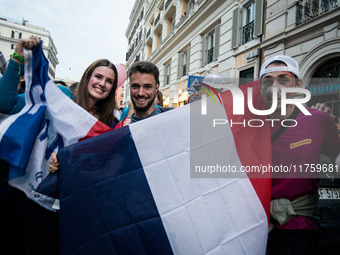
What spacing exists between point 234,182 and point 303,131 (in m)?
0.63

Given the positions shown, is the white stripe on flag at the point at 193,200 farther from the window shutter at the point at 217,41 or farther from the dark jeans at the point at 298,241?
the window shutter at the point at 217,41

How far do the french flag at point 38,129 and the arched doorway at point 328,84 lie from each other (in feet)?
21.8

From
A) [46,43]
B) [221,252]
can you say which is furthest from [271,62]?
[46,43]

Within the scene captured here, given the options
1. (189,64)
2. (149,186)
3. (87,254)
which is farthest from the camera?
(189,64)

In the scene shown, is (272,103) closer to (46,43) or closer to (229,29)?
(229,29)

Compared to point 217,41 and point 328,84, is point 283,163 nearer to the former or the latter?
point 328,84

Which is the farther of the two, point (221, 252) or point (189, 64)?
point (189, 64)

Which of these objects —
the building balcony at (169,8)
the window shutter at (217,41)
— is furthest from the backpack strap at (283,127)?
the building balcony at (169,8)

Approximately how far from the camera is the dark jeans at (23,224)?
1.58 m

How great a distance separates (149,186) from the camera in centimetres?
149

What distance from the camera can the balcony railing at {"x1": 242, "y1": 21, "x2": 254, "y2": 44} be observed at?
8.73m

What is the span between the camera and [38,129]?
64.5 inches

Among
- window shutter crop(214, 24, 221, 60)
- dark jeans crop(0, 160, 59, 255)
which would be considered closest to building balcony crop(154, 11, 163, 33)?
window shutter crop(214, 24, 221, 60)

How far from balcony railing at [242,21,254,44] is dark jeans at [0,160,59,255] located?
9.29 metres
